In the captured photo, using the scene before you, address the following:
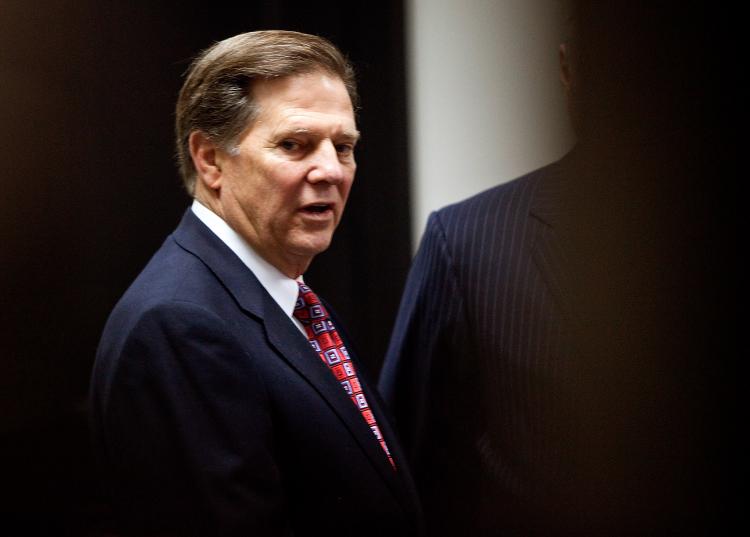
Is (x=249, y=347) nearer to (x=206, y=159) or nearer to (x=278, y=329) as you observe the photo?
(x=278, y=329)

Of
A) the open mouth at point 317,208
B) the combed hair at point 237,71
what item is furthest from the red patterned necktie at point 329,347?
the combed hair at point 237,71

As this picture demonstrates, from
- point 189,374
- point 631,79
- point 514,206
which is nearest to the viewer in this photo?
point 631,79

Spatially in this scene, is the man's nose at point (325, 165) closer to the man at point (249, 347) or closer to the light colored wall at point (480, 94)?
the man at point (249, 347)

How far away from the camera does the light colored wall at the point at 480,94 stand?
87cm

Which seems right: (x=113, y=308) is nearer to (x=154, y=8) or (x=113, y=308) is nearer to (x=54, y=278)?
(x=54, y=278)

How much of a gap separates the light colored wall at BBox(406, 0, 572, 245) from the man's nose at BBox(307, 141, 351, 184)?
0.16 metres

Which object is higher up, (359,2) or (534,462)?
(359,2)

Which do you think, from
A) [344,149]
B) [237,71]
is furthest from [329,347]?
[237,71]

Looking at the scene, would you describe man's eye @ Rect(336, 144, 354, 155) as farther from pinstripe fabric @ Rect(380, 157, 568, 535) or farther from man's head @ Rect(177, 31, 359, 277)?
pinstripe fabric @ Rect(380, 157, 568, 535)

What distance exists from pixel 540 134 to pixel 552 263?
21 cm

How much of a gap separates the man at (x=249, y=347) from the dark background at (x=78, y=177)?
0.14 feet

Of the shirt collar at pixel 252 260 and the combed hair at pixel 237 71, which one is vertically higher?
the combed hair at pixel 237 71

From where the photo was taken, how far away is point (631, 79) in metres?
0.79

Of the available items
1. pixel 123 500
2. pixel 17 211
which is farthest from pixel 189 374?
pixel 17 211
